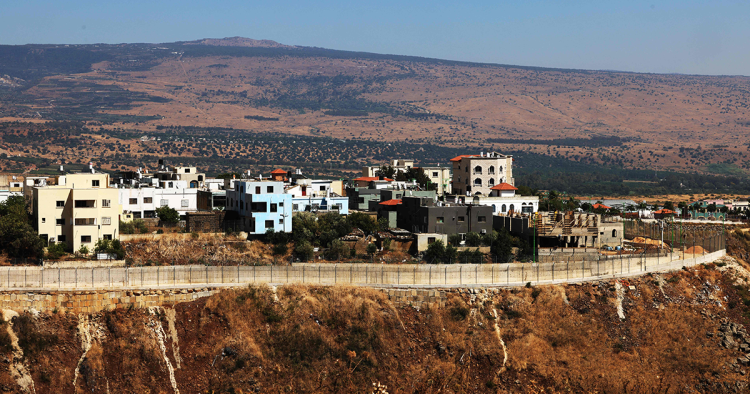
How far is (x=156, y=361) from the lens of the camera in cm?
4762

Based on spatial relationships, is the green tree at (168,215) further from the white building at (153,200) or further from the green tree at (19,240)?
the green tree at (19,240)

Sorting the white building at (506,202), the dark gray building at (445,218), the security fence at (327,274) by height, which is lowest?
the security fence at (327,274)

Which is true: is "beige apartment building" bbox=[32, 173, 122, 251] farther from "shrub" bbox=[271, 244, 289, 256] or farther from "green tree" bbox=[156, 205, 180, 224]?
"shrub" bbox=[271, 244, 289, 256]

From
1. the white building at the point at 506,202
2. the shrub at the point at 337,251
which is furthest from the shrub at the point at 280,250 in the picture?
the white building at the point at 506,202

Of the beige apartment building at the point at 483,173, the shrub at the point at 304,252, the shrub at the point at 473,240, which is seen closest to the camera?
the shrub at the point at 304,252

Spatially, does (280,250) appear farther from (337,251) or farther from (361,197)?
(361,197)

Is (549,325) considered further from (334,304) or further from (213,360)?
(213,360)

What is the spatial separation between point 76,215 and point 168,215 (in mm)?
10327

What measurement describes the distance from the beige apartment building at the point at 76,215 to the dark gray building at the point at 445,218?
73.0ft

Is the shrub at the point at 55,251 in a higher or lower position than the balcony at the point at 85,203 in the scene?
lower

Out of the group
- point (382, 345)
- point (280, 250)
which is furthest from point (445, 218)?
point (382, 345)

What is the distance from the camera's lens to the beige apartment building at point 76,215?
193 feet

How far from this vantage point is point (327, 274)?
55312mm

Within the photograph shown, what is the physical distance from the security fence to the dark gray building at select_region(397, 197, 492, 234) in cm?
909
